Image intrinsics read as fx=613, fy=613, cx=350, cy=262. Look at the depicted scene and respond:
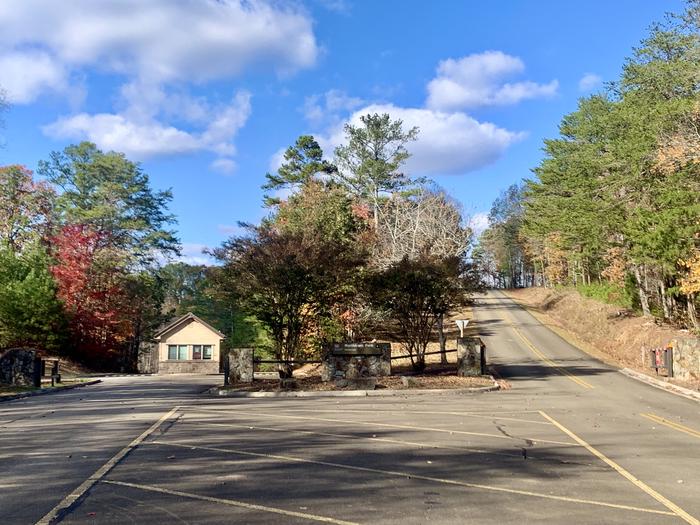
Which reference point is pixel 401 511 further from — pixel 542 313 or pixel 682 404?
pixel 542 313

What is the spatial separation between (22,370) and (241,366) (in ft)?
32.5

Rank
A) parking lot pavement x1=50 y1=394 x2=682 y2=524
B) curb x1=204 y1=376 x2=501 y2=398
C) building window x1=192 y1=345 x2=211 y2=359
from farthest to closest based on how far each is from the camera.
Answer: building window x1=192 y1=345 x2=211 y2=359
curb x1=204 y1=376 x2=501 y2=398
parking lot pavement x1=50 y1=394 x2=682 y2=524

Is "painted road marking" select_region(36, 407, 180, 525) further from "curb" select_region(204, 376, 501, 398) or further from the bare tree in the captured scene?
the bare tree

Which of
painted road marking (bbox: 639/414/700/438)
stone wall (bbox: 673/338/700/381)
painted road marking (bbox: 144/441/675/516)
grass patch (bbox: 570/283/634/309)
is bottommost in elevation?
painted road marking (bbox: 639/414/700/438)

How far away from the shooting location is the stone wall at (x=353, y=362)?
74.8 feet

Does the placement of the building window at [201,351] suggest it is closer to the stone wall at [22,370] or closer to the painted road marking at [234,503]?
the stone wall at [22,370]

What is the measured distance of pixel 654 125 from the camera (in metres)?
27.0

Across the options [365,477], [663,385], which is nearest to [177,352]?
[663,385]

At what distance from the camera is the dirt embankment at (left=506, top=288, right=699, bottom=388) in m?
33.4

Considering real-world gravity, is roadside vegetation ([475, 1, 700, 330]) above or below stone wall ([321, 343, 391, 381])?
above

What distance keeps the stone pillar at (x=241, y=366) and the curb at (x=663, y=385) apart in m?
14.7

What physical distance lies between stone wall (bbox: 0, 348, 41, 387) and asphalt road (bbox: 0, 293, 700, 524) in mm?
10204

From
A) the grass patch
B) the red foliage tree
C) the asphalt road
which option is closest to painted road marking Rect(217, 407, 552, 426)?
the asphalt road

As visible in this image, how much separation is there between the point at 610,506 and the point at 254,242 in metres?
19.0
